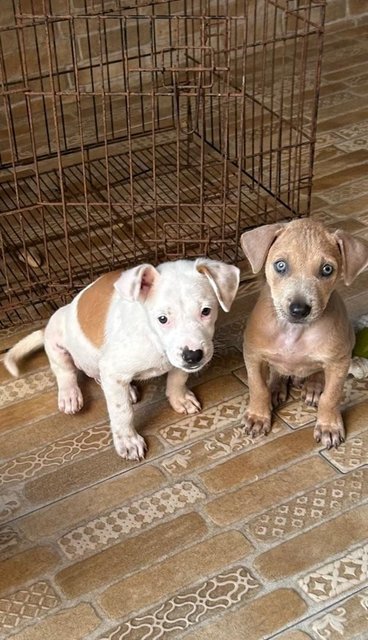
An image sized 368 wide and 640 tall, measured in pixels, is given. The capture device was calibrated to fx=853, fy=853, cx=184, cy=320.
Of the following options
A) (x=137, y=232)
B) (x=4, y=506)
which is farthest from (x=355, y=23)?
(x=4, y=506)

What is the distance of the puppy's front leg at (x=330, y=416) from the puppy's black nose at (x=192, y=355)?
35 cm

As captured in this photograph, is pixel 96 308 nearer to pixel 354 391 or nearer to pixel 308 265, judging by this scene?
pixel 308 265

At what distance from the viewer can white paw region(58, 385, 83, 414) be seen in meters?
2.14

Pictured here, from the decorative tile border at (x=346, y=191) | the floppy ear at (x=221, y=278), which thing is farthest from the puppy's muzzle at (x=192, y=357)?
the decorative tile border at (x=346, y=191)

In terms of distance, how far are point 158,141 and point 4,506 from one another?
1833 millimetres

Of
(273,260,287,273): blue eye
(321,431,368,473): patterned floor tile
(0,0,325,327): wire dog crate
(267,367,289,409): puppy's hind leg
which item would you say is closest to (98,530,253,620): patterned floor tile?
(321,431,368,473): patterned floor tile

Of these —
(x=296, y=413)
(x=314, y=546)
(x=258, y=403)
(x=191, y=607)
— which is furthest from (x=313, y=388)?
(x=191, y=607)

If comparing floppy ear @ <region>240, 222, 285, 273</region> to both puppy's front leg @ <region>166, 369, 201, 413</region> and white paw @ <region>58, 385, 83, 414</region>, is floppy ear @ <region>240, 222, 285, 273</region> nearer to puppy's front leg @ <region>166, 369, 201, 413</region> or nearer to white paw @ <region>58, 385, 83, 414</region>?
puppy's front leg @ <region>166, 369, 201, 413</region>

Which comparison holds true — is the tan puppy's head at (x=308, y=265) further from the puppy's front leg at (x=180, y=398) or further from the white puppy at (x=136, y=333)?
the puppy's front leg at (x=180, y=398)

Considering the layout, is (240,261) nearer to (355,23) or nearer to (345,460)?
(345,460)

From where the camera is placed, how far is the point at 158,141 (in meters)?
3.33

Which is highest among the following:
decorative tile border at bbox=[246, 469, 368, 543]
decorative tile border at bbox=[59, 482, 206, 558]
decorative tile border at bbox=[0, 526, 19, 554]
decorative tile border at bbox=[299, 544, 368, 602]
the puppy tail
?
the puppy tail

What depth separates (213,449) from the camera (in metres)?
2.03

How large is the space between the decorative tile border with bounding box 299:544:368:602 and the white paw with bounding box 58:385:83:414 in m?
0.74
